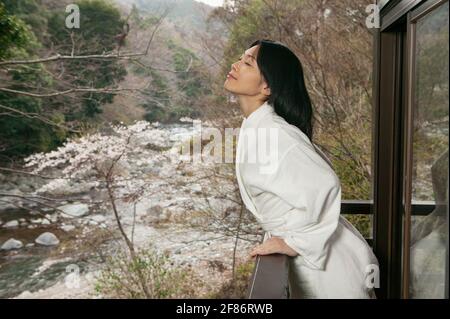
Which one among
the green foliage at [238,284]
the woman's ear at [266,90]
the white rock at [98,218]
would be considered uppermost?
the woman's ear at [266,90]

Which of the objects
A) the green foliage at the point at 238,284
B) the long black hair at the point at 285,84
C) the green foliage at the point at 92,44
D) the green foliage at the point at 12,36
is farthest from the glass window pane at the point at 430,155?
the green foliage at the point at 12,36

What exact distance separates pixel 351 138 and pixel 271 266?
203 centimetres

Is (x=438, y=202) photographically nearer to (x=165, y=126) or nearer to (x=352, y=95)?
(x=352, y=95)

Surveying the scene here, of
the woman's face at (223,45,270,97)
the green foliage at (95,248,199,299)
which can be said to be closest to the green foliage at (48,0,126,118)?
the green foliage at (95,248,199,299)

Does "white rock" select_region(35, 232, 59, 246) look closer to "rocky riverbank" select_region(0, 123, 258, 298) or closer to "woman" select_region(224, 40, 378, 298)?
"rocky riverbank" select_region(0, 123, 258, 298)

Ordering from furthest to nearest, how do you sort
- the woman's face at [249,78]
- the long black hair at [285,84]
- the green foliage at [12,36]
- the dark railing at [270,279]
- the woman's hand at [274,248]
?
the green foliage at [12,36] → the woman's face at [249,78] → the long black hair at [285,84] → the woman's hand at [274,248] → the dark railing at [270,279]

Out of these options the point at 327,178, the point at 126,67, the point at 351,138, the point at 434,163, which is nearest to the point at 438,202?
the point at 434,163

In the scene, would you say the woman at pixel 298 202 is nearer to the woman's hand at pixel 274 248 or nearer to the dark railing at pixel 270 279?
the woman's hand at pixel 274 248

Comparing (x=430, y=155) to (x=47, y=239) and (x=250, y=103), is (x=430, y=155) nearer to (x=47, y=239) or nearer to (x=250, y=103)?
(x=250, y=103)

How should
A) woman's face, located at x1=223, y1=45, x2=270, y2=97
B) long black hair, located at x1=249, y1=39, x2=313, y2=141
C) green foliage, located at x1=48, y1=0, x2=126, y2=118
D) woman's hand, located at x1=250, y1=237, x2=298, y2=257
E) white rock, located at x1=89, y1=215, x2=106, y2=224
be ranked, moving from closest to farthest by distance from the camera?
woman's hand, located at x1=250, y1=237, x2=298, y2=257 → long black hair, located at x1=249, y1=39, x2=313, y2=141 → woman's face, located at x1=223, y1=45, x2=270, y2=97 → green foliage, located at x1=48, y1=0, x2=126, y2=118 → white rock, located at x1=89, y1=215, x2=106, y2=224

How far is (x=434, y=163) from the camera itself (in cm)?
172

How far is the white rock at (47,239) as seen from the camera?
3.35 metres

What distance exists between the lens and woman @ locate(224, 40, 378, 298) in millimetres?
1814

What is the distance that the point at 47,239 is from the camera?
133 inches
